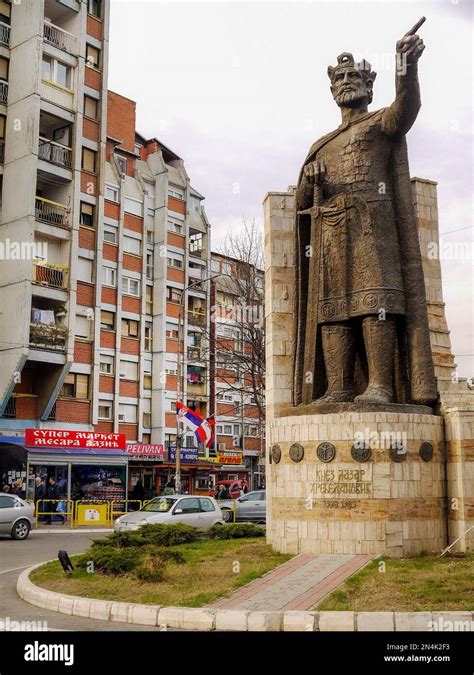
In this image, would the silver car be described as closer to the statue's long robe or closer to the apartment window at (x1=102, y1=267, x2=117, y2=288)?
the statue's long robe

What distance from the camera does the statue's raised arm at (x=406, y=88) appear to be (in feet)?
43.8

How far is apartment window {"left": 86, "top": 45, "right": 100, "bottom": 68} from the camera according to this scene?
4238cm

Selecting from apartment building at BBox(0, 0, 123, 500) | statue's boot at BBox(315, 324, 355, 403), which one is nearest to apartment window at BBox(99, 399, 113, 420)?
apartment building at BBox(0, 0, 123, 500)

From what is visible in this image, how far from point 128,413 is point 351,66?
112 ft

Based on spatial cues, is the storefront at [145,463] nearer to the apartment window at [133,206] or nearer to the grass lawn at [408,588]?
the apartment window at [133,206]

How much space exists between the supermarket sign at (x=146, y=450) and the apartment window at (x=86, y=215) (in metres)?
11.9

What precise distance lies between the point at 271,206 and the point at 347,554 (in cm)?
774

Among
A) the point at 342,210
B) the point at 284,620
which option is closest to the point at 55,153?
the point at 342,210

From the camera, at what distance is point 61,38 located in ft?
132

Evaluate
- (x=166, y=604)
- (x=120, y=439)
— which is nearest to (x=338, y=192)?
(x=166, y=604)

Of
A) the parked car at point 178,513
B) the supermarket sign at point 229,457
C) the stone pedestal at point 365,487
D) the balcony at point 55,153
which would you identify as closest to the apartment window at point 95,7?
the balcony at point 55,153

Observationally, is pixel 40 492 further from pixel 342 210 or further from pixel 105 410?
pixel 342 210

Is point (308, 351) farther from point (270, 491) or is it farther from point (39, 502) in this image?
point (39, 502)

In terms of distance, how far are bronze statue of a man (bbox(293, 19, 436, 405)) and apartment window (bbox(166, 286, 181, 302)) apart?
120 feet
